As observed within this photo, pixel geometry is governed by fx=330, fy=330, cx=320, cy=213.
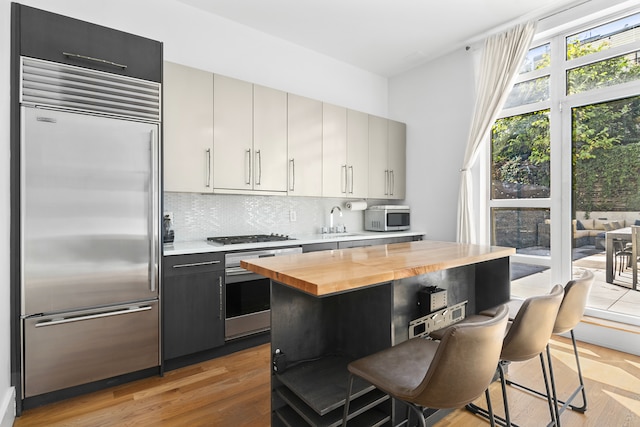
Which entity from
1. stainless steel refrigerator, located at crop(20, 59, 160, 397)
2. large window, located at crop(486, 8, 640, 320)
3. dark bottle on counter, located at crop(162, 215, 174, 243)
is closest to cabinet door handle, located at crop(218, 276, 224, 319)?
stainless steel refrigerator, located at crop(20, 59, 160, 397)

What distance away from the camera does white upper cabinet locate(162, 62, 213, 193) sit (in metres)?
2.60

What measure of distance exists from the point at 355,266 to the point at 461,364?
0.60m

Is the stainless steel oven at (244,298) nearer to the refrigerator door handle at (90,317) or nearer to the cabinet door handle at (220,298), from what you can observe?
the cabinet door handle at (220,298)

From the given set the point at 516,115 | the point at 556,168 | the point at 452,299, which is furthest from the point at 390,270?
the point at 516,115

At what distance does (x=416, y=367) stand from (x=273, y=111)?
2.63m

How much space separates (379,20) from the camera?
3.28m

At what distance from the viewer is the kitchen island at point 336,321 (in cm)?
140

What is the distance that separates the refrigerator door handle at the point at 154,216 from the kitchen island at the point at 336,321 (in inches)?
43.1

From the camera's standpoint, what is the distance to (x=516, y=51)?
129 inches

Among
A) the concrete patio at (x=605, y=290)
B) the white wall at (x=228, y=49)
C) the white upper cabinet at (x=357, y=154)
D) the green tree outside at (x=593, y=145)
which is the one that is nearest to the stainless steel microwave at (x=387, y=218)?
the white upper cabinet at (x=357, y=154)

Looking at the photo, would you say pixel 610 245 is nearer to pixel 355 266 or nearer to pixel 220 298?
pixel 355 266

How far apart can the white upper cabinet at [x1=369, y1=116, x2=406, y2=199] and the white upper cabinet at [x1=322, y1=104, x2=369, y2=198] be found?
12 cm

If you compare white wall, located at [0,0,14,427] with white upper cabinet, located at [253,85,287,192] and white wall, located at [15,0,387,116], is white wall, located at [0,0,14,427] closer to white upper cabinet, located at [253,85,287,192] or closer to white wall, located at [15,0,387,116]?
white wall, located at [15,0,387,116]

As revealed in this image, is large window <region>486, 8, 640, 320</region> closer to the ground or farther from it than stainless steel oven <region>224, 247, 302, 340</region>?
farther from it
